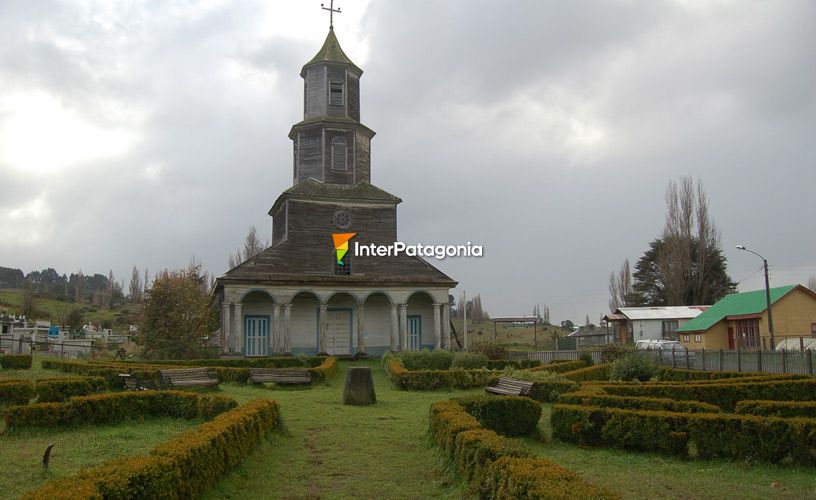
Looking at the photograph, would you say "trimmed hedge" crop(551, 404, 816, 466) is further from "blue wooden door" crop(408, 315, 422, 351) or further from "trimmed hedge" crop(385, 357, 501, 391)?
"blue wooden door" crop(408, 315, 422, 351)

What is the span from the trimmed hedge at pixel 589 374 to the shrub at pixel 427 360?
221 inches

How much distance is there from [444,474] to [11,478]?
18.9 feet

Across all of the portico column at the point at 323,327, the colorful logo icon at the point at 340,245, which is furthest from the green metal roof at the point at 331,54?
the portico column at the point at 323,327

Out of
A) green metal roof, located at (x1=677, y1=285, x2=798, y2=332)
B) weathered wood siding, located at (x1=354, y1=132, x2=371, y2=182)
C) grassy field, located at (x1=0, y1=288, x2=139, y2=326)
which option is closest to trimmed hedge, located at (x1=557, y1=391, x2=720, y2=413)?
weathered wood siding, located at (x1=354, y1=132, x2=371, y2=182)

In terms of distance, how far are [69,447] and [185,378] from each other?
25.2ft

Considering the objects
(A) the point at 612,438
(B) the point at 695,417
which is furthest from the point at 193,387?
(B) the point at 695,417

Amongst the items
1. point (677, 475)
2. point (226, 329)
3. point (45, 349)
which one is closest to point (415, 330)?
point (226, 329)

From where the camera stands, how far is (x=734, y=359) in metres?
26.9

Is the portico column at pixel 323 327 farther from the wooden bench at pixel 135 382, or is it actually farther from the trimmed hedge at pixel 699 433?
the trimmed hedge at pixel 699 433

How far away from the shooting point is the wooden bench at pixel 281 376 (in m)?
21.5

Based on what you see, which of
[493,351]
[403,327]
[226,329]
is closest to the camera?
[226,329]

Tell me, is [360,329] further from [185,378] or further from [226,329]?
[185,378]

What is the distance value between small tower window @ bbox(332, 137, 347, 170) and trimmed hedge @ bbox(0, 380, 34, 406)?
80.2 feet

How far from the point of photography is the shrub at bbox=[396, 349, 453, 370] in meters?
27.4
